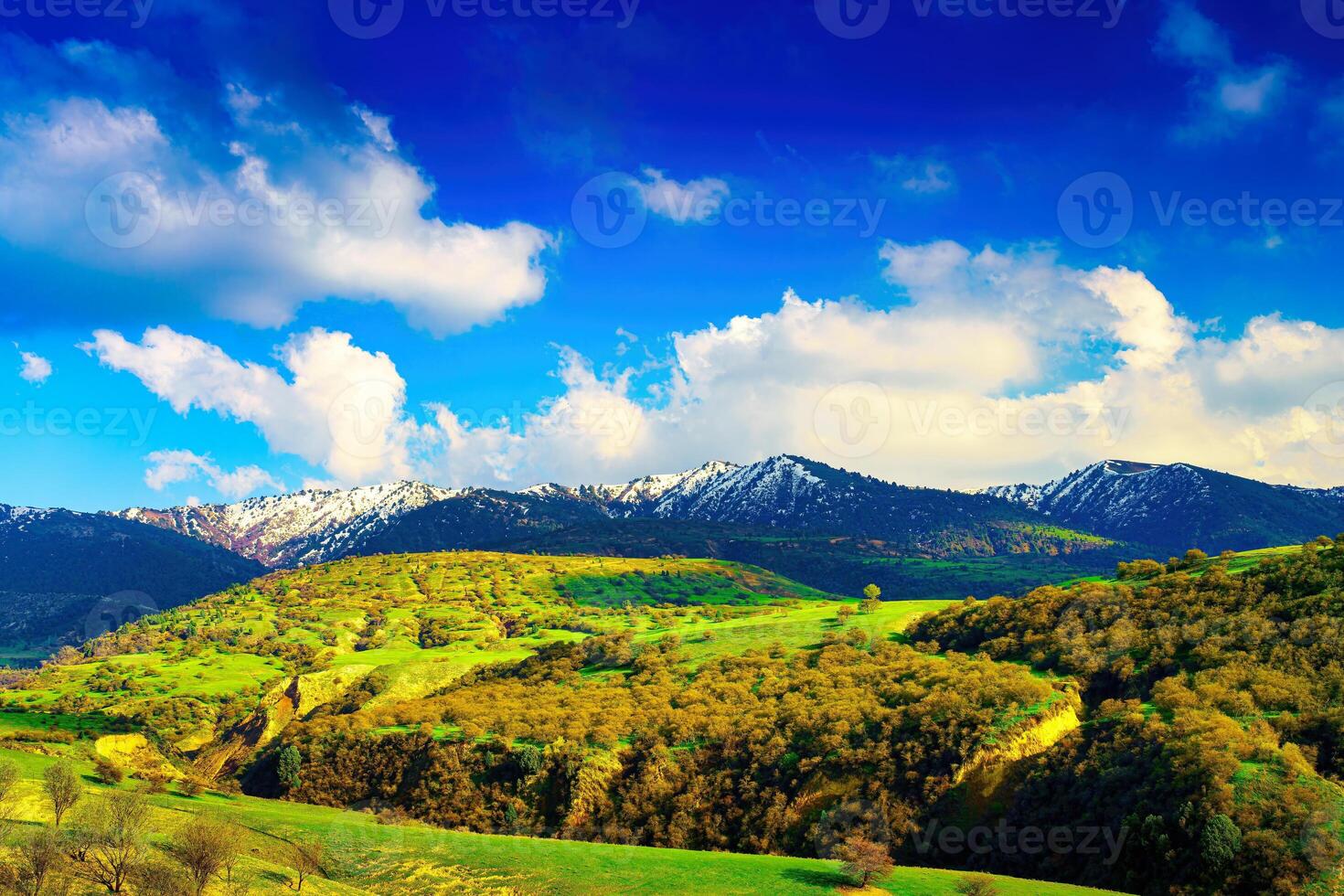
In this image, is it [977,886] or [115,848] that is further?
[977,886]

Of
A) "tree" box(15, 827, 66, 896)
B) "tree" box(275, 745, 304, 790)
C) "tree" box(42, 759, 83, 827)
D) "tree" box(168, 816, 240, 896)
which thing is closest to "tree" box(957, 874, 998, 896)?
"tree" box(168, 816, 240, 896)

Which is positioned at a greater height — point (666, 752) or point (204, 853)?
point (204, 853)

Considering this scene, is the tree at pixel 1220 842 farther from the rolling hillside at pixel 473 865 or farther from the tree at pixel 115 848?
the tree at pixel 115 848

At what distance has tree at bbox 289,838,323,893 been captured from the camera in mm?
48763

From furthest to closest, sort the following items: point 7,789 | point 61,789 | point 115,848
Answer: point 7,789, point 61,789, point 115,848

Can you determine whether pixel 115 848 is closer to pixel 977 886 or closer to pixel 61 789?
pixel 61 789

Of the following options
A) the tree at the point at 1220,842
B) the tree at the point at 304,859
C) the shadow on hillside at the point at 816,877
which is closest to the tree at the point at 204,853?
the tree at the point at 304,859

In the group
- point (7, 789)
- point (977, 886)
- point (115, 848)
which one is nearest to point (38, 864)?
point (115, 848)

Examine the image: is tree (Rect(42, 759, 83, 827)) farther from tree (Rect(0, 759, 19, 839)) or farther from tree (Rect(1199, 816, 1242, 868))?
tree (Rect(1199, 816, 1242, 868))

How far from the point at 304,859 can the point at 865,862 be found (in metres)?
38.7

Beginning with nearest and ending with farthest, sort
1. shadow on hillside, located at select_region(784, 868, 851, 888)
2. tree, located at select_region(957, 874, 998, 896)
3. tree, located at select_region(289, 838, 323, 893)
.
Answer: tree, located at select_region(957, 874, 998, 896)
tree, located at select_region(289, 838, 323, 893)
shadow on hillside, located at select_region(784, 868, 851, 888)

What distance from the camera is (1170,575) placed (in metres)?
98.2

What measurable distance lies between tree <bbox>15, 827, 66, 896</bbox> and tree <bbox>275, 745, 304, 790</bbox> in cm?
5799

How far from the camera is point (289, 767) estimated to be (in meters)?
94.6
